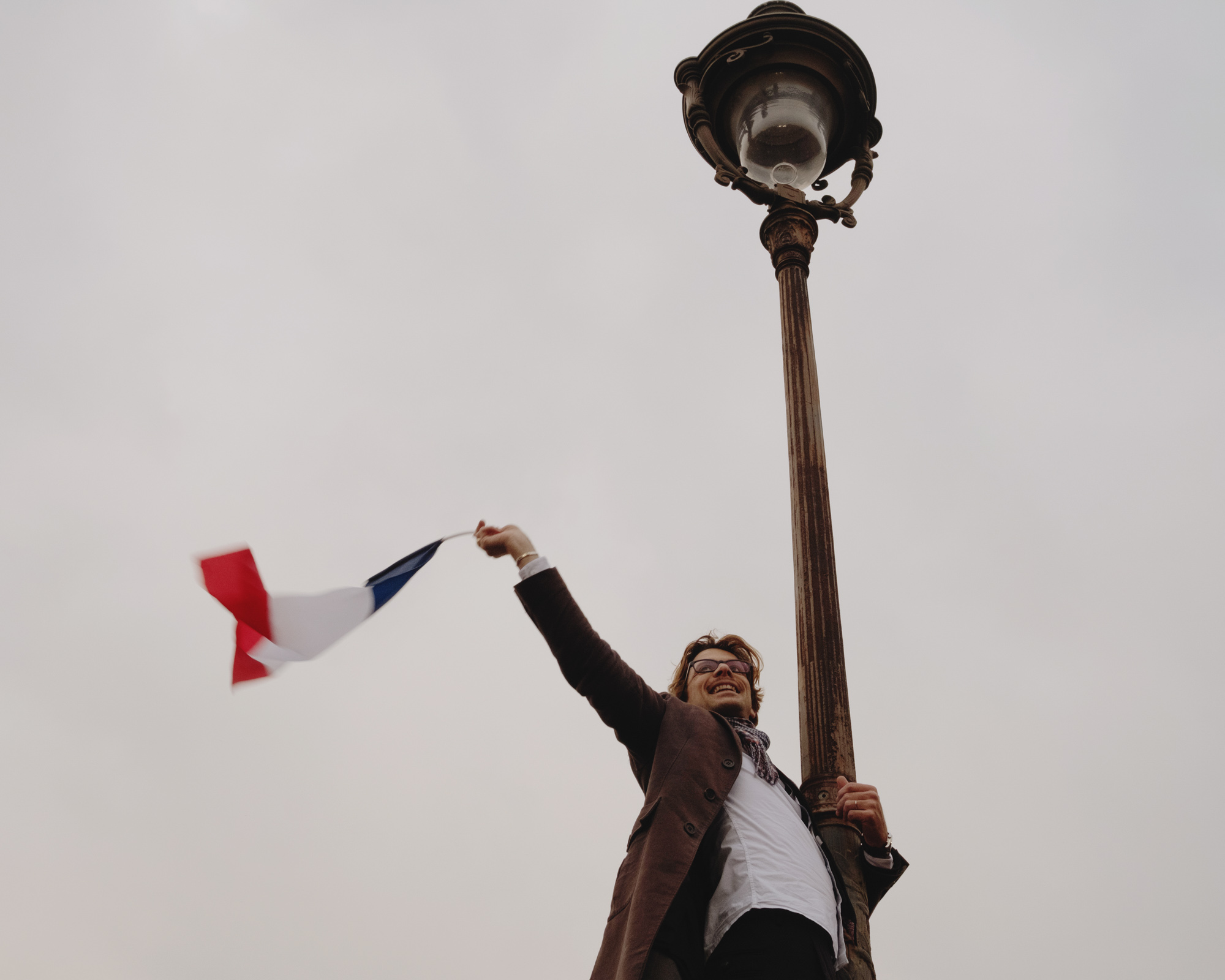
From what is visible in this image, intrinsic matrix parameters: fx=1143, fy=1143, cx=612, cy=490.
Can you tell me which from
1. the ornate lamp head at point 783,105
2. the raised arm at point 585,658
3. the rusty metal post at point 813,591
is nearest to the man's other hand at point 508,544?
the raised arm at point 585,658

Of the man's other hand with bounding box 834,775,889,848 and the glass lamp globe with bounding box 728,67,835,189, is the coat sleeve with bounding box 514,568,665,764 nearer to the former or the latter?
the man's other hand with bounding box 834,775,889,848

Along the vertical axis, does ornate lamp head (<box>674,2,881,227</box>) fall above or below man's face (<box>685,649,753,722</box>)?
above

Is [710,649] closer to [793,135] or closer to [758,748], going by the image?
[758,748]

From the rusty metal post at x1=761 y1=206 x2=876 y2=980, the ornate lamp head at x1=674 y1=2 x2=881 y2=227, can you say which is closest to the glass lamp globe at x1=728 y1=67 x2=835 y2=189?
the ornate lamp head at x1=674 y1=2 x2=881 y2=227

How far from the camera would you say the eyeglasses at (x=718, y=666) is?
154 inches

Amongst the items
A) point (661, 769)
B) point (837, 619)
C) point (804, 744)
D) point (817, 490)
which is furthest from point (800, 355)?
point (661, 769)

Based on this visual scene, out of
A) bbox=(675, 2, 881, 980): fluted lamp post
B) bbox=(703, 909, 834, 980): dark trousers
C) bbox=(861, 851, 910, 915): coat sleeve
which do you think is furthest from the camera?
bbox=(675, 2, 881, 980): fluted lamp post

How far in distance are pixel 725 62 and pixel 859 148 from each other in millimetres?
706

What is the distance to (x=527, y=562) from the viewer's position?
3.23 metres

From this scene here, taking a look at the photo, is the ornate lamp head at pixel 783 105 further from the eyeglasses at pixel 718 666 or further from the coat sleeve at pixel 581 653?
the coat sleeve at pixel 581 653

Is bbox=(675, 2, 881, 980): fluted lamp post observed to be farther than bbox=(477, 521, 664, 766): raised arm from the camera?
Yes

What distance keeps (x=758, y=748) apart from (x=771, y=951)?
28.0 inches

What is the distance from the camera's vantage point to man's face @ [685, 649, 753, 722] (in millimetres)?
3783

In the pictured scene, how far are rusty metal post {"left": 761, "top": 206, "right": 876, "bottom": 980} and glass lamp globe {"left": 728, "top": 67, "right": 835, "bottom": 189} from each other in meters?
0.23
